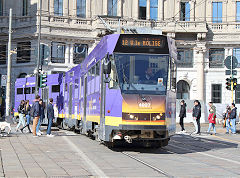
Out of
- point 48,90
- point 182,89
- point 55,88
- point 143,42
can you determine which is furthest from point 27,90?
point 143,42

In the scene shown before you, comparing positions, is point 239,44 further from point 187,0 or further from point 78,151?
point 78,151

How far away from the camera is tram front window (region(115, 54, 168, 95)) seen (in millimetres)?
12891

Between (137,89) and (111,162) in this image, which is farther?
(137,89)

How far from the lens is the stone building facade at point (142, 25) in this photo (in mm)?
43781

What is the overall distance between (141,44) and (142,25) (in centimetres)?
3194

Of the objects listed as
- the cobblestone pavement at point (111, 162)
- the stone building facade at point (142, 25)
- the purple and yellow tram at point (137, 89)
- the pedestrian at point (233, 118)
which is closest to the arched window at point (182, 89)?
the stone building facade at point (142, 25)

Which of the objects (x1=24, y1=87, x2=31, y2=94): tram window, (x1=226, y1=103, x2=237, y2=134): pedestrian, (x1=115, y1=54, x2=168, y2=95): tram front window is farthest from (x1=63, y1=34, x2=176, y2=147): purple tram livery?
(x1=24, y1=87, x2=31, y2=94): tram window

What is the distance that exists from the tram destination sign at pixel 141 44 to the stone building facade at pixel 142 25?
30.1 m

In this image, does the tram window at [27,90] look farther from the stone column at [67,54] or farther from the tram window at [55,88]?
the stone column at [67,54]

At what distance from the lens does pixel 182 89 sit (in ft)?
151

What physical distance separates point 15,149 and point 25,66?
30819 mm

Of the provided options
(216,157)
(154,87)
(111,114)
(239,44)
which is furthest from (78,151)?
(239,44)

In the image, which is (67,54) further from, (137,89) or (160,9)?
(137,89)

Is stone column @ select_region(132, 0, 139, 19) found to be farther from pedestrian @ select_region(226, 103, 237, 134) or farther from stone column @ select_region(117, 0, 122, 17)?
pedestrian @ select_region(226, 103, 237, 134)
